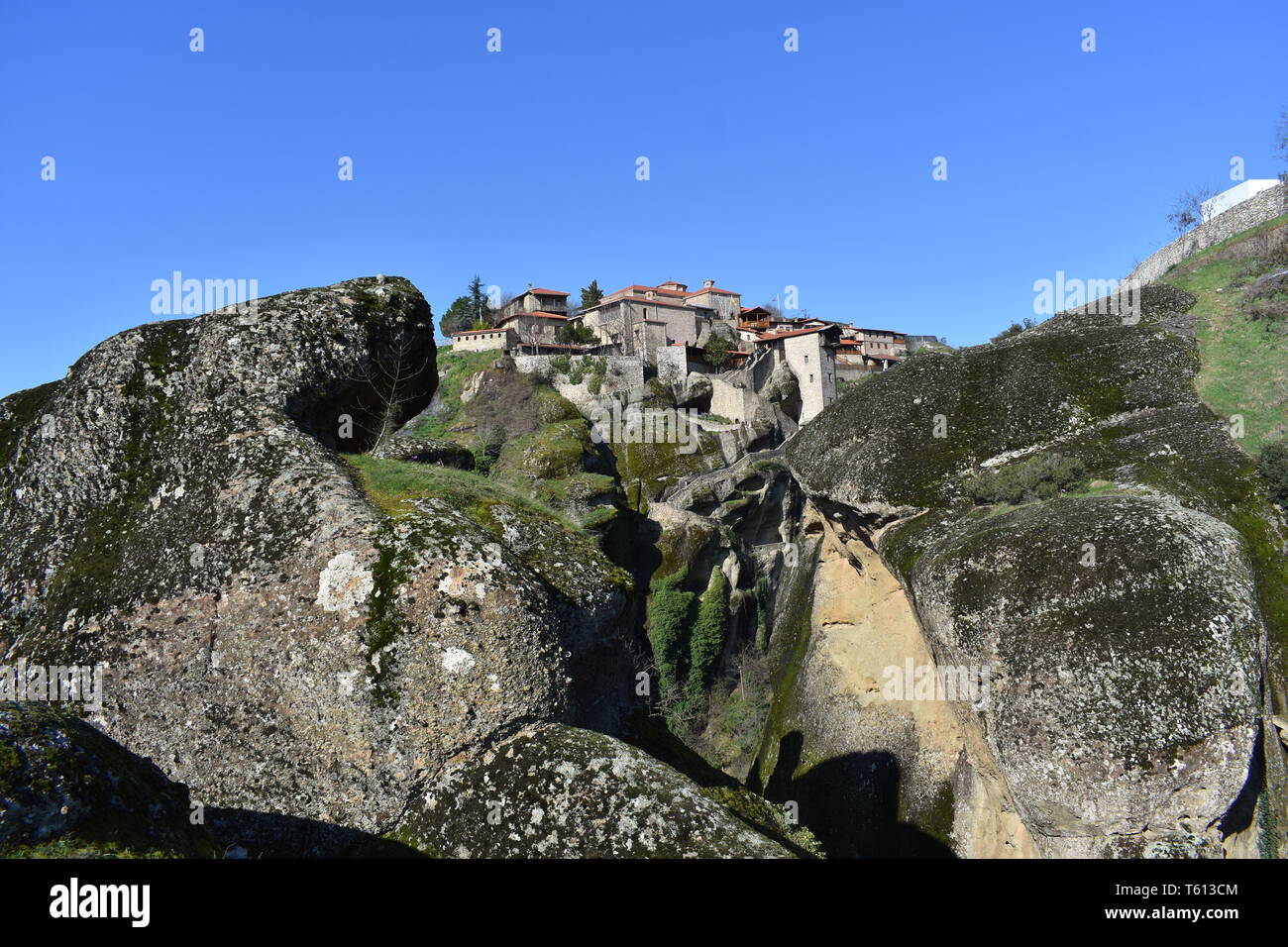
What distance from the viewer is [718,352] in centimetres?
7775

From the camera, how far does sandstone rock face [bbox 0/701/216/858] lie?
3717 millimetres

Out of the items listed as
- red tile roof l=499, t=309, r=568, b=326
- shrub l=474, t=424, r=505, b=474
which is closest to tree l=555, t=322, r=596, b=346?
red tile roof l=499, t=309, r=568, b=326

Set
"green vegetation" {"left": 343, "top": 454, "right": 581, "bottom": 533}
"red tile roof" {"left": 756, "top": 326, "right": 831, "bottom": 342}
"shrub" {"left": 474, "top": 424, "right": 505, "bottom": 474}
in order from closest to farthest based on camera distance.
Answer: "green vegetation" {"left": 343, "top": 454, "right": 581, "bottom": 533} → "shrub" {"left": 474, "top": 424, "right": 505, "bottom": 474} → "red tile roof" {"left": 756, "top": 326, "right": 831, "bottom": 342}

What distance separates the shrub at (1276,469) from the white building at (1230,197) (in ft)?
138

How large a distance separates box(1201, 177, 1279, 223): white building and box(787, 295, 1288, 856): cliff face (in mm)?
39630

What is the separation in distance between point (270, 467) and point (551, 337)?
7838 cm

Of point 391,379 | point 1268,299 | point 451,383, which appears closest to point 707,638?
point 1268,299

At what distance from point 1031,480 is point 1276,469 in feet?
12.7

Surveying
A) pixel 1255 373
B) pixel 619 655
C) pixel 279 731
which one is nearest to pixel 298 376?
pixel 279 731

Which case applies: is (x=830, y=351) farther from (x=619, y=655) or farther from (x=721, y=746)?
(x=619, y=655)

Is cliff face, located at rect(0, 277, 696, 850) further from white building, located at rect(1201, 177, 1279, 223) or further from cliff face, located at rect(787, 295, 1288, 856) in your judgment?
white building, located at rect(1201, 177, 1279, 223)

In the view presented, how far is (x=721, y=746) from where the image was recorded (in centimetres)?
4509

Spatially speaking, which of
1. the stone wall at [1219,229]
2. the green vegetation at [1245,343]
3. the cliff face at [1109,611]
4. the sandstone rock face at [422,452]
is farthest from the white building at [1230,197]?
the sandstone rock face at [422,452]
